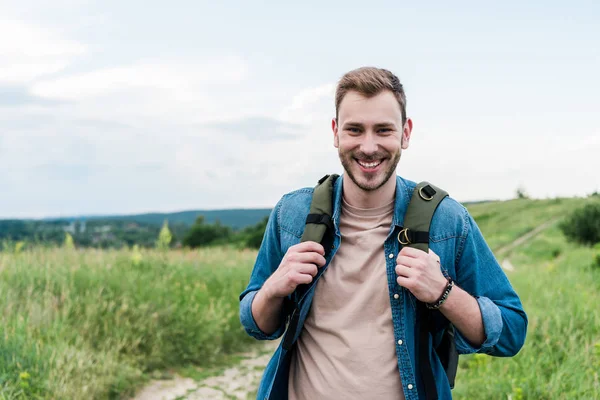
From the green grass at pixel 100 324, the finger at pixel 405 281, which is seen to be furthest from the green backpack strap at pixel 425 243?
the green grass at pixel 100 324

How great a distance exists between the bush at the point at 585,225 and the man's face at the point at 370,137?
2410 centimetres

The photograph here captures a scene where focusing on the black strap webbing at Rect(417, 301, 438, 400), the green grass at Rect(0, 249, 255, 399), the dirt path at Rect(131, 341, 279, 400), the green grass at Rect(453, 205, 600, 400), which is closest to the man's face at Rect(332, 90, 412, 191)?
the black strap webbing at Rect(417, 301, 438, 400)

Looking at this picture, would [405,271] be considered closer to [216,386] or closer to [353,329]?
[353,329]

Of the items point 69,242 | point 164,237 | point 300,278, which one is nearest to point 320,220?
point 300,278

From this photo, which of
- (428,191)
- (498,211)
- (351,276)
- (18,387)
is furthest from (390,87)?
(498,211)

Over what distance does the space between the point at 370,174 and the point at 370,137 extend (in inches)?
6.5

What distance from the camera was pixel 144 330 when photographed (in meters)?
7.15

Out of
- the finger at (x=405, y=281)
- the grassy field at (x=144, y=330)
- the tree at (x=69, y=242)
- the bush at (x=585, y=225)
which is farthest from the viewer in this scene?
the bush at (x=585, y=225)

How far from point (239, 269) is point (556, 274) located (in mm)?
7009

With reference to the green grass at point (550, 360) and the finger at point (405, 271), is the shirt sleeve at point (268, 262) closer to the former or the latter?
the finger at point (405, 271)

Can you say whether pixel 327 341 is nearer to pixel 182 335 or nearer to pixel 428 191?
pixel 428 191

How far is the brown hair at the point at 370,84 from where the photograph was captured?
2.46 meters

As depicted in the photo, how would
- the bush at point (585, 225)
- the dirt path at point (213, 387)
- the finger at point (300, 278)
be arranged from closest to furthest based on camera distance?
the finger at point (300, 278)
the dirt path at point (213, 387)
the bush at point (585, 225)

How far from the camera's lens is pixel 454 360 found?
266 centimetres
